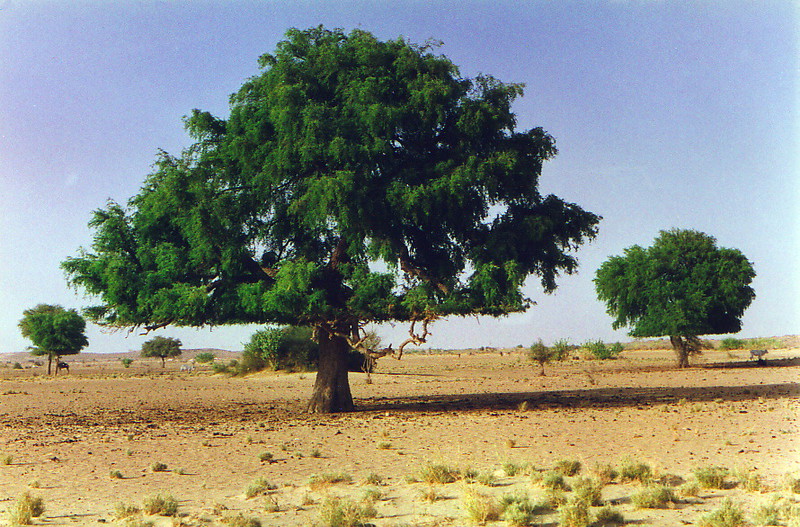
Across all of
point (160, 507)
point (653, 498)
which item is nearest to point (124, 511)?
point (160, 507)

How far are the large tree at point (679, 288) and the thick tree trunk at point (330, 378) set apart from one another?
3417 cm

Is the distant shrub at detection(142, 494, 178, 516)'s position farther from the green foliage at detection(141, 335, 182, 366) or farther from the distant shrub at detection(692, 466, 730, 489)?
the green foliage at detection(141, 335, 182, 366)

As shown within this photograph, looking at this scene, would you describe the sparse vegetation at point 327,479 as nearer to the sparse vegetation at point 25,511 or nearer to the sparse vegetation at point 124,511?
the sparse vegetation at point 124,511

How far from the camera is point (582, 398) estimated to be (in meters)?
31.4

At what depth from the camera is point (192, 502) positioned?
1166 cm

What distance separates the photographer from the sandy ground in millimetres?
11312

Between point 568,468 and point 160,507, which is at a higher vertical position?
point 568,468

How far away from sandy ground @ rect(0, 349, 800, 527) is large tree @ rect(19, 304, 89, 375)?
136 ft

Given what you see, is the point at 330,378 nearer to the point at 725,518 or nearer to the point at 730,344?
the point at 725,518

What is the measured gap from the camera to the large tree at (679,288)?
53.0m

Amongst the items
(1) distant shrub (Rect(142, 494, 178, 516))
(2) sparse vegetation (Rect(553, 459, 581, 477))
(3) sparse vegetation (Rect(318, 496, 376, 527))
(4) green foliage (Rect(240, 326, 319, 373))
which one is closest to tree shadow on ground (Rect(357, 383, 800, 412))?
(2) sparse vegetation (Rect(553, 459, 581, 477))

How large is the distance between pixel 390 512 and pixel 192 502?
10.8ft

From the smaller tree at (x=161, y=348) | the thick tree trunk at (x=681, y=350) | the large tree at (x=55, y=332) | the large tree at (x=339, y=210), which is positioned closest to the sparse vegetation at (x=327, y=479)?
the large tree at (x=339, y=210)

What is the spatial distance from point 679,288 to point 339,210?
3959cm
